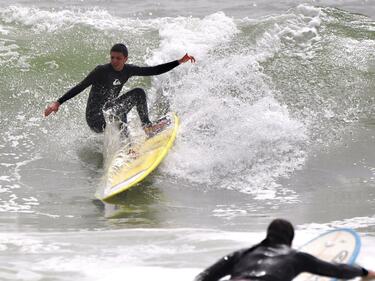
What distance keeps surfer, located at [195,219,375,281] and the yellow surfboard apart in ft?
13.3

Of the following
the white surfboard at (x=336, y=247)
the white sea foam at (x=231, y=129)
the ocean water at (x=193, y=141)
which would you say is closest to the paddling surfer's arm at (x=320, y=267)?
the white surfboard at (x=336, y=247)

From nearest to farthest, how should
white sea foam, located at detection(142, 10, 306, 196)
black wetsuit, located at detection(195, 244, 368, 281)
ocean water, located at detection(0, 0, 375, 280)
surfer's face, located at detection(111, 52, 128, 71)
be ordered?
black wetsuit, located at detection(195, 244, 368, 281)
ocean water, located at detection(0, 0, 375, 280)
white sea foam, located at detection(142, 10, 306, 196)
surfer's face, located at detection(111, 52, 128, 71)

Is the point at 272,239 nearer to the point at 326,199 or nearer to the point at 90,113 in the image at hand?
the point at 326,199

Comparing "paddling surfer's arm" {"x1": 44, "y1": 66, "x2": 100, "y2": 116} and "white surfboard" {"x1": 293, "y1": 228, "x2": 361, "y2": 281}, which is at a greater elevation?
"paddling surfer's arm" {"x1": 44, "y1": 66, "x2": 100, "y2": 116}

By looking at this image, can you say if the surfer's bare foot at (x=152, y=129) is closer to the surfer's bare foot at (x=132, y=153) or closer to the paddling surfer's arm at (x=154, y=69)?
the surfer's bare foot at (x=132, y=153)

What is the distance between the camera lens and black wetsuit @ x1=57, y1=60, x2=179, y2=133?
30.6 feet

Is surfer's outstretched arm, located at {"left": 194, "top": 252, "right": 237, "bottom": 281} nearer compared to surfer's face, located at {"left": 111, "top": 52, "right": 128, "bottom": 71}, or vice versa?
surfer's outstretched arm, located at {"left": 194, "top": 252, "right": 237, "bottom": 281}

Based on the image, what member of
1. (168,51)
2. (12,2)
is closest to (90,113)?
(168,51)

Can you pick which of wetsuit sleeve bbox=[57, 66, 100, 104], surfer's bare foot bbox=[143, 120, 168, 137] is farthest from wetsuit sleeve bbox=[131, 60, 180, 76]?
surfer's bare foot bbox=[143, 120, 168, 137]

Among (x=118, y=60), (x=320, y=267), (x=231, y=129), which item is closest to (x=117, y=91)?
(x=118, y=60)

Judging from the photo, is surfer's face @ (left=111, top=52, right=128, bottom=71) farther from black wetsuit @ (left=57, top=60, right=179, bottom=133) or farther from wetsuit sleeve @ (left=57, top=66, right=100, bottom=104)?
wetsuit sleeve @ (left=57, top=66, right=100, bottom=104)

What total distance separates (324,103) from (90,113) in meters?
4.06

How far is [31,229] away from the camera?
7.14 meters

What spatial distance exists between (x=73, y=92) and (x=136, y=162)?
1074 mm
